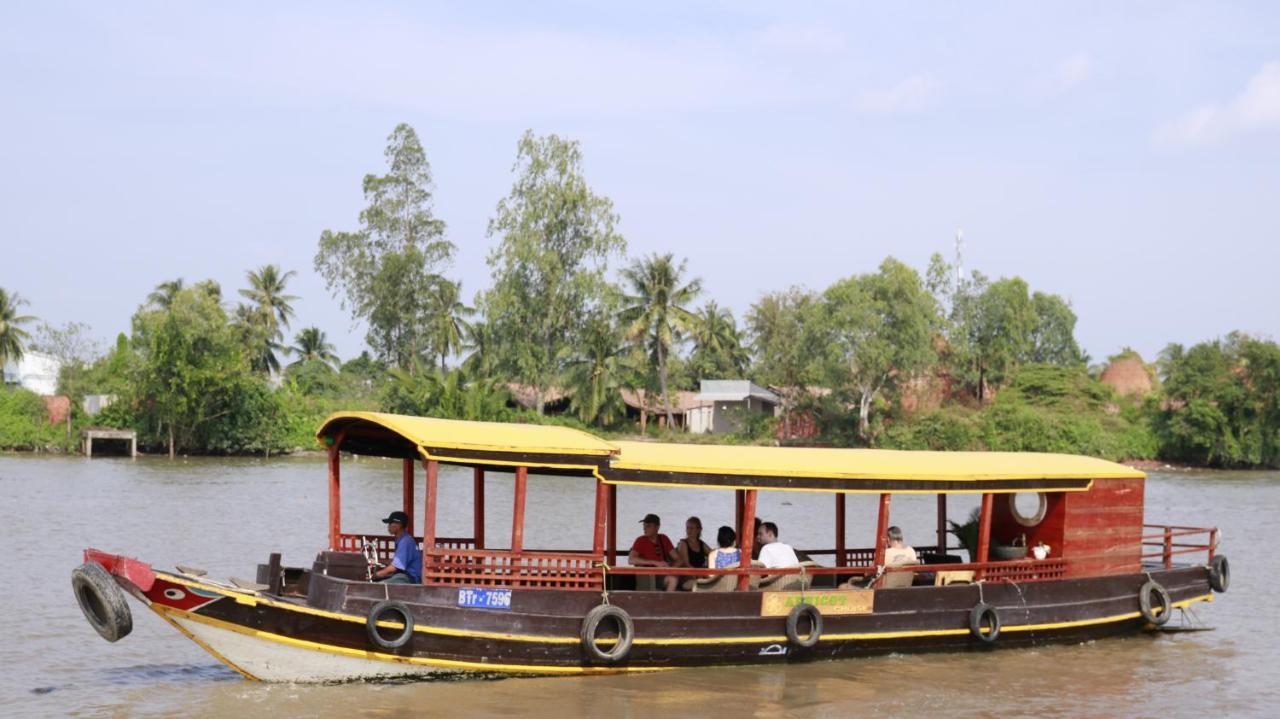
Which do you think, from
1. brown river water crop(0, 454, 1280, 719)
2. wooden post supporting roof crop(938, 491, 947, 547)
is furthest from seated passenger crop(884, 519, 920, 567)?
wooden post supporting roof crop(938, 491, 947, 547)

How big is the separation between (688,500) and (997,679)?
829 inches

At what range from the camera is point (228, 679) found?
10.7m

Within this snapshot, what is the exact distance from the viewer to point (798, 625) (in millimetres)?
11102

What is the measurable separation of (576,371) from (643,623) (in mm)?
35833

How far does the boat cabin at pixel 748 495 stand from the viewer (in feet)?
33.0

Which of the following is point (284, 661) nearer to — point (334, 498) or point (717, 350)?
point (334, 498)

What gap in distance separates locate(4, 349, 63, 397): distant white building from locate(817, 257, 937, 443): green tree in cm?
3199

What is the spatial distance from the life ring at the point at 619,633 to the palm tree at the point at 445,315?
39.6 m

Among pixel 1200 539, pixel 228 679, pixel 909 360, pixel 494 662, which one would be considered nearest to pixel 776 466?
pixel 494 662

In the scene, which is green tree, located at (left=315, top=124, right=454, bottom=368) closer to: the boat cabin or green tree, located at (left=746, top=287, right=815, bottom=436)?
green tree, located at (left=746, top=287, right=815, bottom=436)

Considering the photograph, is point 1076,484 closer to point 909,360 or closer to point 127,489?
point 127,489

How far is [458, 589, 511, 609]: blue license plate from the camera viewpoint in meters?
9.91

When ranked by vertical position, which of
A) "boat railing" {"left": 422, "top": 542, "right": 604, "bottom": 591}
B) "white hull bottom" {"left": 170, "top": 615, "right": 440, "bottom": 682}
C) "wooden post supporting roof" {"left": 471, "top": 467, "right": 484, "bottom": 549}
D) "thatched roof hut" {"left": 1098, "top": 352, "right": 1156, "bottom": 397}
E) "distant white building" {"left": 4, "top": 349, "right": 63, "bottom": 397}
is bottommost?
"white hull bottom" {"left": 170, "top": 615, "right": 440, "bottom": 682}

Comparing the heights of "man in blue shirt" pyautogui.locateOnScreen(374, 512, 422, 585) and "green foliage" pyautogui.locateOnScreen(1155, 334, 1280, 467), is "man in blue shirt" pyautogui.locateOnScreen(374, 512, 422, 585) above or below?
below
